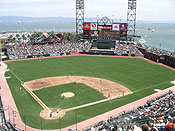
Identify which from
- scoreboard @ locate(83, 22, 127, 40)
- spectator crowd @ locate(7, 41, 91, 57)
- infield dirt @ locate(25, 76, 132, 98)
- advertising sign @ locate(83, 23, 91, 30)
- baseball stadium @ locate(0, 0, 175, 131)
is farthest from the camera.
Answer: advertising sign @ locate(83, 23, 91, 30)

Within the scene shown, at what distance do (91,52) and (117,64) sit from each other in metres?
18.5

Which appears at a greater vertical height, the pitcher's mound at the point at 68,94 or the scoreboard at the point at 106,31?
the scoreboard at the point at 106,31

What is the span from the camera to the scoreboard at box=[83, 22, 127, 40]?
74750 mm

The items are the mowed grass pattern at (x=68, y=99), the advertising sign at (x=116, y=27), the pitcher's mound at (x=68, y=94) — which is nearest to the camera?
the mowed grass pattern at (x=68, y=99)

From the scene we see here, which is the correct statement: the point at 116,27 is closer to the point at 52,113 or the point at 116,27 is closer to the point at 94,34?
the point at 94,34

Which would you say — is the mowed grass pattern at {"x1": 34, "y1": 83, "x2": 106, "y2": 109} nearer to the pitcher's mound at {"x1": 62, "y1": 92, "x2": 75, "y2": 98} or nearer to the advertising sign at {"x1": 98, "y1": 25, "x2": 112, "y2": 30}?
the pitcher's mound at {"x1": 62, "y1": 92, "x2": 75, "y2": 98}

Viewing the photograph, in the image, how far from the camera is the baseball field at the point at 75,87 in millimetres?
26312

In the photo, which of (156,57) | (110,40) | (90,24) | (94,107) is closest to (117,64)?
(156,57)

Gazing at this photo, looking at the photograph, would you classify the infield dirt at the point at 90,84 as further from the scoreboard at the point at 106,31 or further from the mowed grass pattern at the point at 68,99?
the scoreboard at the point at 106,31

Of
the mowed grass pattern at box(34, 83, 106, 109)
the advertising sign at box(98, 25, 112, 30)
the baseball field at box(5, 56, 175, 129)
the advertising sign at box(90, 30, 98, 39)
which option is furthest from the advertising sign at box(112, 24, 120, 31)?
the mowed grass pattern at box(34, 83, 106, 109)

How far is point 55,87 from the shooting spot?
119ft

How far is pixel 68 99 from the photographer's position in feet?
102

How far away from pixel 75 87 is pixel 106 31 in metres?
44.7

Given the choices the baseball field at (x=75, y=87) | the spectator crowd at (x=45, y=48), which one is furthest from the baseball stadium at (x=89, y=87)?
the spectator crowd at (x=45, y=48)
